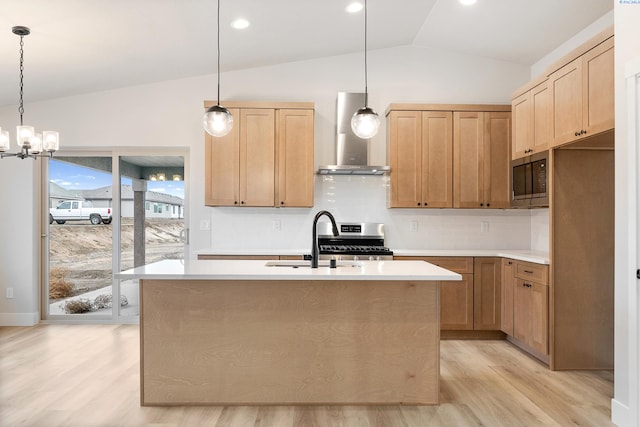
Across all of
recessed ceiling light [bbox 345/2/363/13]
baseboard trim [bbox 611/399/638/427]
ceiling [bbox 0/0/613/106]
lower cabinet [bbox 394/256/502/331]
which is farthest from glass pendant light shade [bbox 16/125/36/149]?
baseboard trim [bbox 611/399/638/427]

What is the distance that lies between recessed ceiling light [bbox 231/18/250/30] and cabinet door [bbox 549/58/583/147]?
8.37 ft

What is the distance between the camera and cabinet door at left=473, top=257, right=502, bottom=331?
438cm

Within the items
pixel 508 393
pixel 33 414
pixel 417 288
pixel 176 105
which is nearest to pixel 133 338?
pixel 33 414

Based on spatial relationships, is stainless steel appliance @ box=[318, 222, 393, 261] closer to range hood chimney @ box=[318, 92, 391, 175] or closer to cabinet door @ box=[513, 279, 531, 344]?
range hood chimney @ box=[318, 92, 391, 175]

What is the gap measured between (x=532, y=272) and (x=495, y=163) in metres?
1.35

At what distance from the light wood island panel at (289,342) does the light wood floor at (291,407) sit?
11cm

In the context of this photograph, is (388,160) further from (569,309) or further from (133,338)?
(133,338)

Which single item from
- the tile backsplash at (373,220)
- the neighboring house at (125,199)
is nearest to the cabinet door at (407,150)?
the tile backsplash at (373,220)

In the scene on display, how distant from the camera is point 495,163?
15.3 ft

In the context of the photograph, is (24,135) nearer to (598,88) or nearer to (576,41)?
(598,88)

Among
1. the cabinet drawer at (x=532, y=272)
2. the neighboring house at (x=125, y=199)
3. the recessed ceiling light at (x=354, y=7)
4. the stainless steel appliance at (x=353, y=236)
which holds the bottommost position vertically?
the cabinet drawer at (x=532, y=272)

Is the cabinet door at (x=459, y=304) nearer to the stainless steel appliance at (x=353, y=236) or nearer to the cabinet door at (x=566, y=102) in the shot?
the stainless steel appliance at (x=353, y=236)

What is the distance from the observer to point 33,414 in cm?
267

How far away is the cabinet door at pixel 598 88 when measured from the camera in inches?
113
